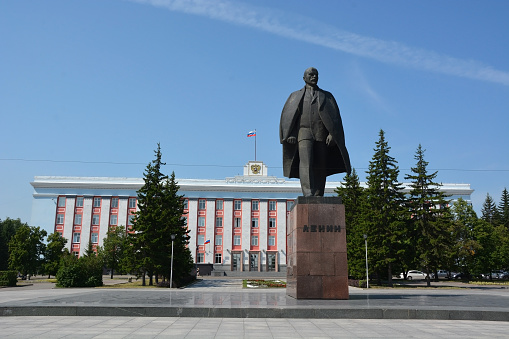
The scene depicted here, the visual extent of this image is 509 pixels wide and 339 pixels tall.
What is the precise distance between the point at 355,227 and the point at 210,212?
98.4ft

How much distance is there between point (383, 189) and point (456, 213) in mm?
18982

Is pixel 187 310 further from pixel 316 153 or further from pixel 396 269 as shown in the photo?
pixel 396 269

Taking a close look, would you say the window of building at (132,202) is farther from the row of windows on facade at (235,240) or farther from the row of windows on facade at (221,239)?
the row of windows on facade at (235,240)

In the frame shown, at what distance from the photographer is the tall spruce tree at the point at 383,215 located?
31.5 m

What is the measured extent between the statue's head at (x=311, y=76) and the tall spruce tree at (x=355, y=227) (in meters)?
22.5

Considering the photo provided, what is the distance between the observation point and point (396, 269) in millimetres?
Result: 33375

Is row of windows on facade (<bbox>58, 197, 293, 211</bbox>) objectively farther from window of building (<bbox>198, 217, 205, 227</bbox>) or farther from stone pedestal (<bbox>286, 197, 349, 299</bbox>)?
stone pedestal (<bbox>286, 197, 349, 299</bbox>)

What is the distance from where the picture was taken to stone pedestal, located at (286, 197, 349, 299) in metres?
10.5

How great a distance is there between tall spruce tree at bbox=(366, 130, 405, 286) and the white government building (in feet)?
79.5

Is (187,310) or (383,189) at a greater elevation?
(383,189)

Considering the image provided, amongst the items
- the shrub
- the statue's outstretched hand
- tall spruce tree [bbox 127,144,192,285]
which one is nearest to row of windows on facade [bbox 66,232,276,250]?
tall spruce tree [bbox 127,144,192,285]

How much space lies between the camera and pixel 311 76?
11.9 metres

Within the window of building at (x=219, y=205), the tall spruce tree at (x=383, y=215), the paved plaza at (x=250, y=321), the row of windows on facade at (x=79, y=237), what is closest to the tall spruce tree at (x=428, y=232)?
the tall spruce tree at (x=383, y=215)

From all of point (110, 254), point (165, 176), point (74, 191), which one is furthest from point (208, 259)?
point (165, 176)
